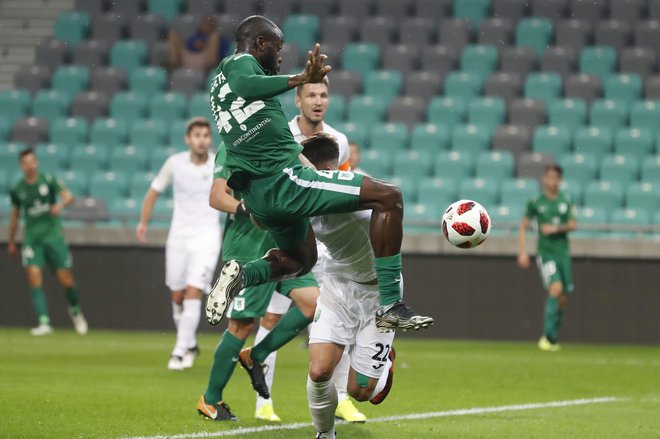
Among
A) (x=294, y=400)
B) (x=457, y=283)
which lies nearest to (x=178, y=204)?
(x=294, y=400)

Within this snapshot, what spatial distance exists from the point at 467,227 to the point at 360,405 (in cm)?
282

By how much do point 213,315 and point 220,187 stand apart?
1823 millimetres

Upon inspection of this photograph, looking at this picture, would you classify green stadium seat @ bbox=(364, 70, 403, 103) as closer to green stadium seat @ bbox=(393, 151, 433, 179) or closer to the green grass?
green stadium seat @ bbox=(393, 151, 433, 179)

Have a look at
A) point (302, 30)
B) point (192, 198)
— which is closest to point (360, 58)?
point (302, 30)

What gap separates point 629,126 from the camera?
18016mm

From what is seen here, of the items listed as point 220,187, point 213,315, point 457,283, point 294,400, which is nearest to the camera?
point 213,315

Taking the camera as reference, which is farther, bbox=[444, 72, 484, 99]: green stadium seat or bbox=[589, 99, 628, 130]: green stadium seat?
bbox=[444, 72, 484, 99]: green stadium seat

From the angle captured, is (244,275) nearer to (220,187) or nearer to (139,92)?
(220,187)

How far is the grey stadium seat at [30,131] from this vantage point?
1884 cm

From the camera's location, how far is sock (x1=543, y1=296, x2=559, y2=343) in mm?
14086

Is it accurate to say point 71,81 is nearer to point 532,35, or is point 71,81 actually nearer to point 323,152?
point 532,35

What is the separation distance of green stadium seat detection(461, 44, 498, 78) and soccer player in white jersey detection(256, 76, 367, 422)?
37.8 feet

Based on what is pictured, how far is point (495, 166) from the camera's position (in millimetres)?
17078

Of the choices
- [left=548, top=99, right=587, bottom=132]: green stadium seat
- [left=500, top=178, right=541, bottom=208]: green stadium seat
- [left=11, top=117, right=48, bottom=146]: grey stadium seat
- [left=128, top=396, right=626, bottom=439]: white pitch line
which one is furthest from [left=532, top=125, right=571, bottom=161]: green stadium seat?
[left=128, top=396, right=626, bottom=439]: white pitch line
